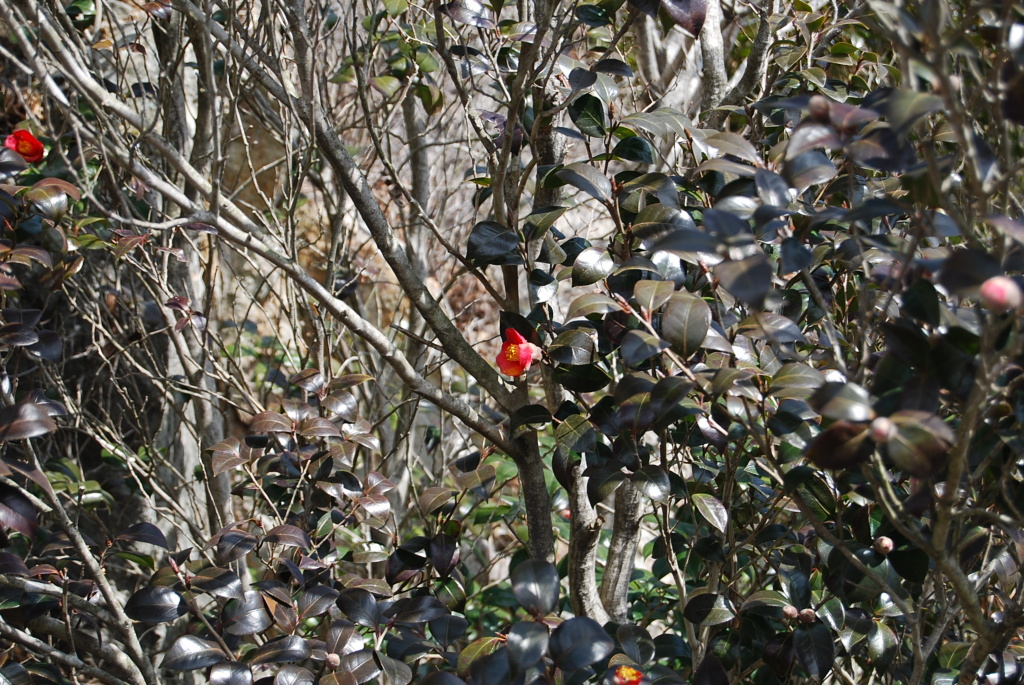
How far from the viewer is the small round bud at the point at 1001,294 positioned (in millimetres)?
643

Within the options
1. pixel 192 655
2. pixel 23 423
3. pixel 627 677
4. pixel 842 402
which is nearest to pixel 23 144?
pixel 23 423

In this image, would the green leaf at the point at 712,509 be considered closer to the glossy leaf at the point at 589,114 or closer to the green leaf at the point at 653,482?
the green leaf at the point at 653,482

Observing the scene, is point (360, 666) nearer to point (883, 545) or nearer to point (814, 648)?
point (814, 648)

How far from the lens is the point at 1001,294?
0.64 metres

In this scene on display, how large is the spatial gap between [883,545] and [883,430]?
456 mm

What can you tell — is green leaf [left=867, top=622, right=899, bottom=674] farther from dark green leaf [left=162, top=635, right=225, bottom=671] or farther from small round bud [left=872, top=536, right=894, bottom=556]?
dark green leaf [left=162, top=635, right=225, bottom=671]

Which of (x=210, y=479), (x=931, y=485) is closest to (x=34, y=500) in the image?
(x=210, y=479)

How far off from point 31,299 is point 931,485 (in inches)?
105

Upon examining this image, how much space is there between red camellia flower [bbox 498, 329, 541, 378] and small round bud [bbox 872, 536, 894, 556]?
555 mm

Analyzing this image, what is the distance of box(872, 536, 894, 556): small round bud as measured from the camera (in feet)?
3.51

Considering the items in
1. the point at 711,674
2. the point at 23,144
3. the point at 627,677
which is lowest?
the point at 711,674

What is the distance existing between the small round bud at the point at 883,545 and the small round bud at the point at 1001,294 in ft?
1.69

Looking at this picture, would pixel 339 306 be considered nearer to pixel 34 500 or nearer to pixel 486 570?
pixel 34 500

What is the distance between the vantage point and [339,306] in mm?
1324
